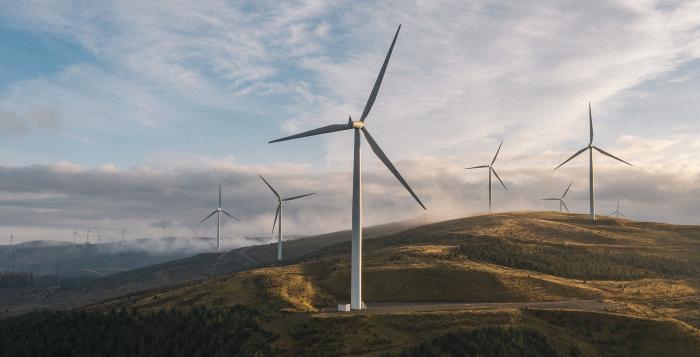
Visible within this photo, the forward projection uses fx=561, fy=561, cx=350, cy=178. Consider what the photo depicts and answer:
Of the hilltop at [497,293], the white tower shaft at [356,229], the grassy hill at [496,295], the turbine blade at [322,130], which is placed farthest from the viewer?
the turbine blade at [322,130]

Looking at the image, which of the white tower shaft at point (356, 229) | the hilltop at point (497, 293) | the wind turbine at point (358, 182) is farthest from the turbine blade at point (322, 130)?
the hilltop at point (497, 293)

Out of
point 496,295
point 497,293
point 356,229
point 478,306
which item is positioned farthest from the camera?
point 497,293

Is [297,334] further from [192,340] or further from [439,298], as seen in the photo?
[439,298]

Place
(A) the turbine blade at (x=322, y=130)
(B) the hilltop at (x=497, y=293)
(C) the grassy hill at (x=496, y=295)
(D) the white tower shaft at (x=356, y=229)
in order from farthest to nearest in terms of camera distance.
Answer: (A) the turbine blade at (x=322, y=130), (D) the white tower shaft at (x=356, y=229), (B) the hilltop at (x=497, y=293), (C) the grassy hill at (x=496, y=295)

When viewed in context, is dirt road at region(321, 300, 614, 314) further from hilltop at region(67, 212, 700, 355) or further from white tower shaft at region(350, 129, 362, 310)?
white tower shaft at region(350, 129, 362, 310)

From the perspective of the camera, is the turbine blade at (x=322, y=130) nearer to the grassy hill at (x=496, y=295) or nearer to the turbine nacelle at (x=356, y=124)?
the turbine nacelle at (x=356, y=124)

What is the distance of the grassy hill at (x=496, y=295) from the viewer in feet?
219

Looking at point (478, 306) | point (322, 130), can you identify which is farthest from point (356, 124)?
point (478, 306)

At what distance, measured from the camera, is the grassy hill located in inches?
2633

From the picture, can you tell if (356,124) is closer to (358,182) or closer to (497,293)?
(358,182)

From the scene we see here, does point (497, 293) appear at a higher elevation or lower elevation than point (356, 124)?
lower

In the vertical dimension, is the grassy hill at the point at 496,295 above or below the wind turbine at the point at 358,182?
below

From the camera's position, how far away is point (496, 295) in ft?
309

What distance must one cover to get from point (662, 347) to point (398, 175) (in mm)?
38495
